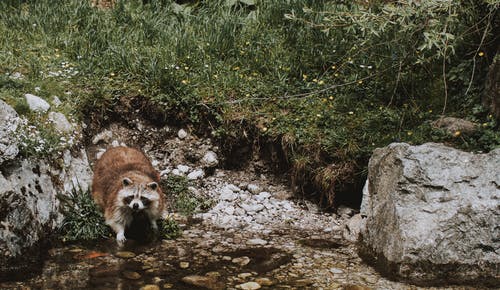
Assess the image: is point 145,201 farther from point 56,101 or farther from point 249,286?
point 56,101

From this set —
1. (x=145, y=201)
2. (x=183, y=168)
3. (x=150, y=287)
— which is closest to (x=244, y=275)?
(x=150, y=287)

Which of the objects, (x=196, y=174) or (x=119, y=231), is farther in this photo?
(x=196, y=174)

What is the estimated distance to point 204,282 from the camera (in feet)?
15.7

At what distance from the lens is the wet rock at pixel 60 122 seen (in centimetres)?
627

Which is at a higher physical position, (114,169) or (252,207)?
(114,169)

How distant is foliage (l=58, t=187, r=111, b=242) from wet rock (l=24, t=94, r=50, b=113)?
3.49ft

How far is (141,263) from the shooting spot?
5.15 meters

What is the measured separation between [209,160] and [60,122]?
6.07ft

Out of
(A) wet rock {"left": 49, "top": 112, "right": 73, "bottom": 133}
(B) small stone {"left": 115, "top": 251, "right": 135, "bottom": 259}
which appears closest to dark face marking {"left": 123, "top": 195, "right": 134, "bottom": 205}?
(B) small stone {"left": 115, "top": 251, "right": 135, "bottom": 259}

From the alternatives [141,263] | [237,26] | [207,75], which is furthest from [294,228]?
[237,26]

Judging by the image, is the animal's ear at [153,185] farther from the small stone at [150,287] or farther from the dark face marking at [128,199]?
the small stone at [150,287]

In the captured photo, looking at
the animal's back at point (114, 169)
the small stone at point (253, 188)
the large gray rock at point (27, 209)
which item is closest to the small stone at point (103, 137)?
the animal's back at point (114, 169)

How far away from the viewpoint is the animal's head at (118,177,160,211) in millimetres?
5609

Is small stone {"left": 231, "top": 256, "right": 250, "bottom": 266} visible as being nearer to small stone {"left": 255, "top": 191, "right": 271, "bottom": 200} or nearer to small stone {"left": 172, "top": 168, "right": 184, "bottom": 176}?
small stone {"left": 255, "top": 191, "right": 271, "bottom": 200}
